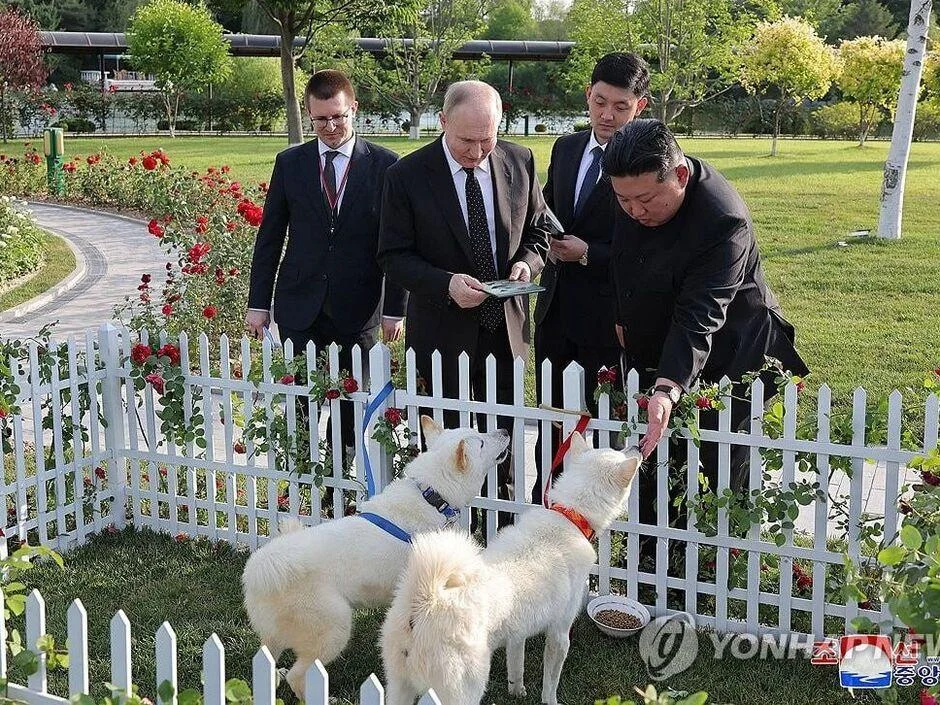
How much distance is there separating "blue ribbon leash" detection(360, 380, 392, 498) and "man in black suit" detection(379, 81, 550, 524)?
0.83 feet

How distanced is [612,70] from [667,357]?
1629mm

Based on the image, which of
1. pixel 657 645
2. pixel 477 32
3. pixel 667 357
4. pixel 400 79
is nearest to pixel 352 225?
pixel 667 357

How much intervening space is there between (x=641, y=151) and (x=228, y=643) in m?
2.46

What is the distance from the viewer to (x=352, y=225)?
202 inches

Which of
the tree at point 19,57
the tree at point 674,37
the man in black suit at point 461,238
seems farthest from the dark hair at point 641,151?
the tree at point 19,57

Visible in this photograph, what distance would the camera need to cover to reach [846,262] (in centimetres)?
1202

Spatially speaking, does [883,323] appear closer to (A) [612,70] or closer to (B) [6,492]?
(A) [612,70]

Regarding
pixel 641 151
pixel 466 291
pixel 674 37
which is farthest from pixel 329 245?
pixel 674 37

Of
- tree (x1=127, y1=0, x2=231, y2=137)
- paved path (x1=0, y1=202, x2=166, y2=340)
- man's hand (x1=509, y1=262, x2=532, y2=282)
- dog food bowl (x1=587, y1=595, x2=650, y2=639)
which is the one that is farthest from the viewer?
tree (x1=127, y1=0, x2=231, y2=137)

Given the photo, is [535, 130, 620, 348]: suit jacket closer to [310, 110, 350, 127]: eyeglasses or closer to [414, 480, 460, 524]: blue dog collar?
[310, 110, 350, 127]: eyeglasses

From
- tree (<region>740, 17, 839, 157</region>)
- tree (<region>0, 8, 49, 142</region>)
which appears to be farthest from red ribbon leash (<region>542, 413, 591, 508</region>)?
tree (<region>740, 17, 839, 157</region>)

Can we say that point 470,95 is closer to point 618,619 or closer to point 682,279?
point 682,279

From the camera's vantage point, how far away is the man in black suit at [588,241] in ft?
15.7

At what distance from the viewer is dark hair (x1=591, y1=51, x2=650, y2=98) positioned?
477 cm
